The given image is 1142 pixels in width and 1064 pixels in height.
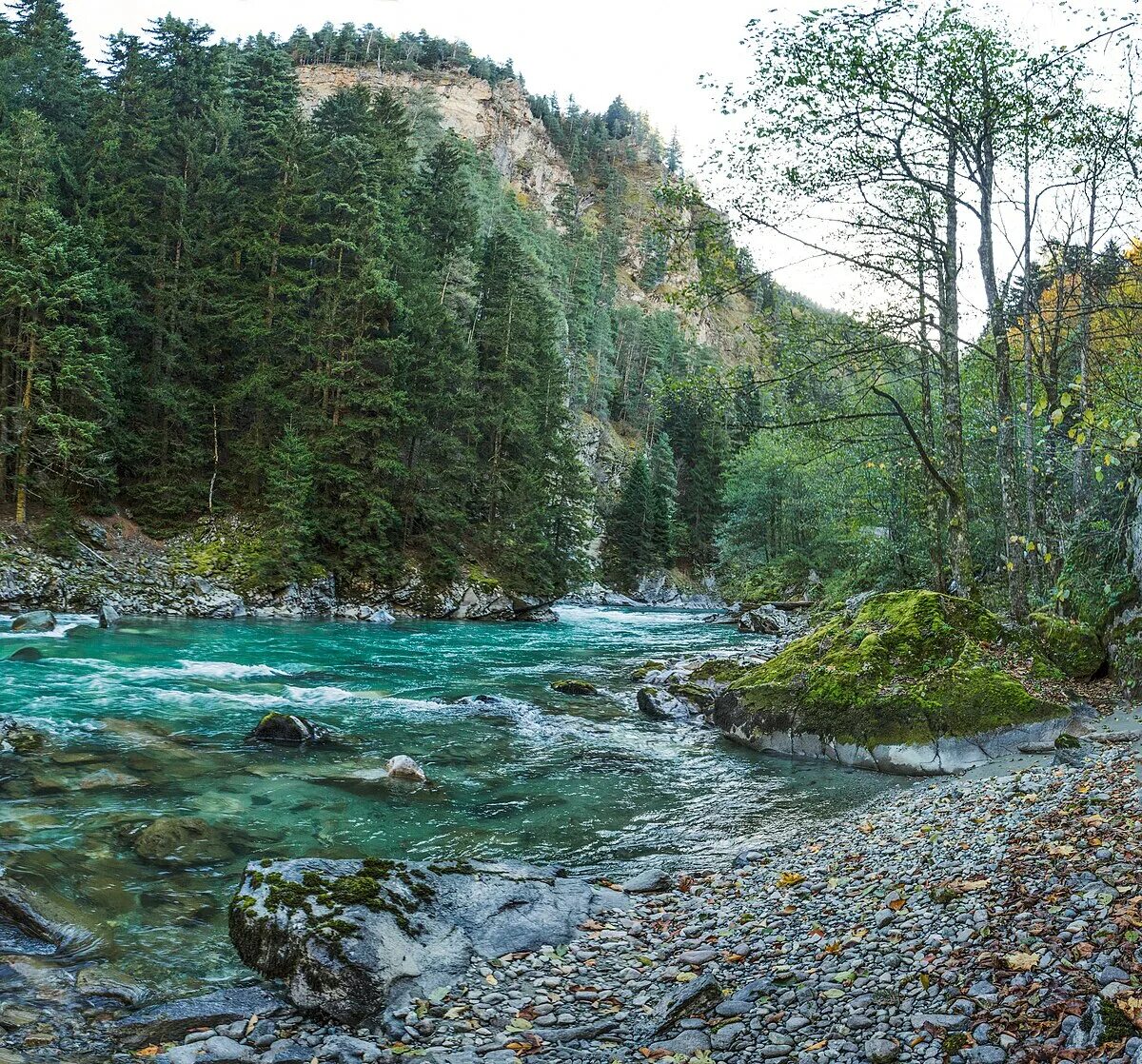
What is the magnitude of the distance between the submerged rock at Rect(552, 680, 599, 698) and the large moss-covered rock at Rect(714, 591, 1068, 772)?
352 cm

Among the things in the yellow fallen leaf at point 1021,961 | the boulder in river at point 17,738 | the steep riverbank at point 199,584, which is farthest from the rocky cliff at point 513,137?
the yellow fallen leaf at point 1021,961

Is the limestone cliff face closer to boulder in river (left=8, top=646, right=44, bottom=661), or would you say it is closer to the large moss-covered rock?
boulder in river (left=8, top=646, right=44, bottom=661)

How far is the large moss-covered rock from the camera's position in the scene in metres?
9.42

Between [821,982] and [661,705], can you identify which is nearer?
[821,982]

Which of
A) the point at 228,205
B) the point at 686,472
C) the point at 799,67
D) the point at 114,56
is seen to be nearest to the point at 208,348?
the point at 228,205

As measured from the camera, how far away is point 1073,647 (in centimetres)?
1167

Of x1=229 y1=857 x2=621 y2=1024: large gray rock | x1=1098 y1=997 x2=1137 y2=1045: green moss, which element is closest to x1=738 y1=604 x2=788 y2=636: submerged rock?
x1=229 y1=857 x2=621 y2=1024: large gray rock

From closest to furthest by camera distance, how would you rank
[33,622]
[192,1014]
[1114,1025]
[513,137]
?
[1114,1025] → [192,1014] → [33,622] → [513,137]

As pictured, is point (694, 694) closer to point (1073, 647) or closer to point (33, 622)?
point (1073, 647)

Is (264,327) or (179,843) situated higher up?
(264,327)

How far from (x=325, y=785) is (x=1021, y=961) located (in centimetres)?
741

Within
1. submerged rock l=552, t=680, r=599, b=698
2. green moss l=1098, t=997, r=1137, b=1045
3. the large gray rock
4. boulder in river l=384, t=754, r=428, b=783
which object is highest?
green moss l=1098, t=997, r=1137, b=1045

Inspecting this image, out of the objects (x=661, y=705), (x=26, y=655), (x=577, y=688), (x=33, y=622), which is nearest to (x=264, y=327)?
(x=33, y=622)

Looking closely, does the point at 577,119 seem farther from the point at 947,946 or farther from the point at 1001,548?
the point at 947,946
